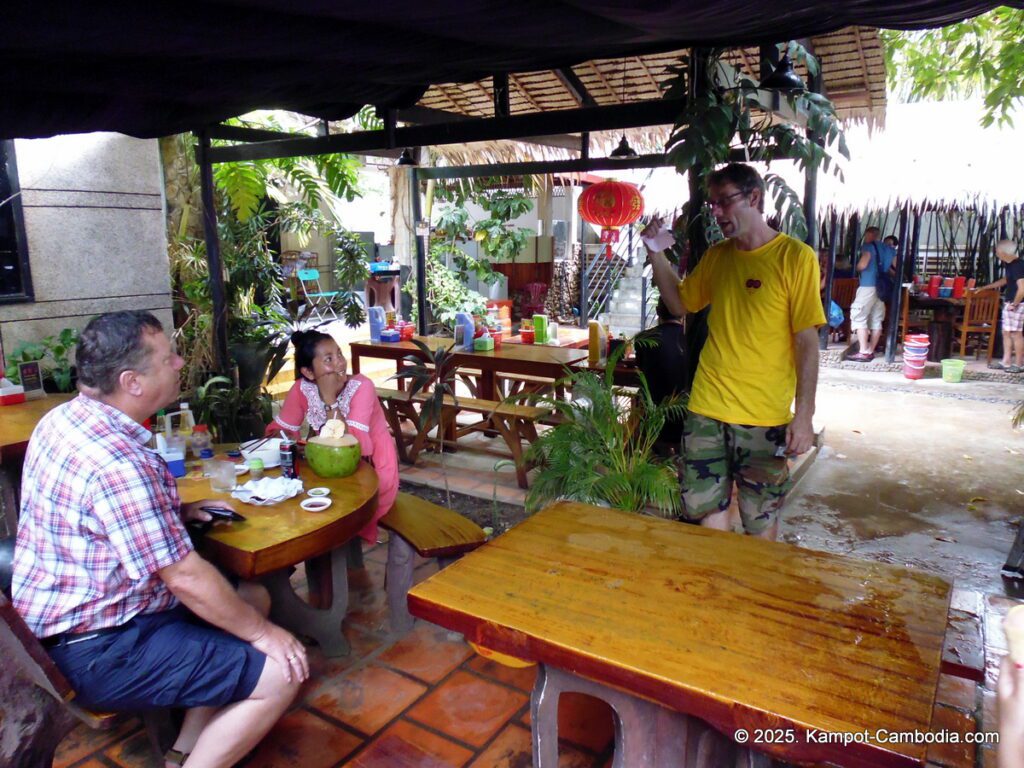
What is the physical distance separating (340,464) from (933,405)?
724 centimetres

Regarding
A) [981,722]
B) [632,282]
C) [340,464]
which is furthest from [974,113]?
[340,464]

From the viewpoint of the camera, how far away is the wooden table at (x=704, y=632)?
140 centimetres

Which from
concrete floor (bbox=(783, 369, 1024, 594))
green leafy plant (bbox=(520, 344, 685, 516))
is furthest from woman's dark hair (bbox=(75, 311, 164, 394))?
concrete floor (bbox=(783, 369, 1024, 594))

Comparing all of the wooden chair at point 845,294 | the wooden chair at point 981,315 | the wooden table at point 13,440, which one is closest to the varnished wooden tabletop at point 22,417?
the wooden table at point 13,440

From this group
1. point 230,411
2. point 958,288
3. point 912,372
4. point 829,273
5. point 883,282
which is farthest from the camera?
point 958,288

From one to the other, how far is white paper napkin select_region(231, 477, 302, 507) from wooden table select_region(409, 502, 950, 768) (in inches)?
35.9

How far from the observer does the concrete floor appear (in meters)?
4.14

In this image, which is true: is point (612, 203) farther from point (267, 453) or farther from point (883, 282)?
point (267, 453)

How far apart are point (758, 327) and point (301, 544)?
2.01 m

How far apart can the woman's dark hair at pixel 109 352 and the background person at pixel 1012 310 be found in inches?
410

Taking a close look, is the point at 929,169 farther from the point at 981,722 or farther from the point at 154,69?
the point at 154,69

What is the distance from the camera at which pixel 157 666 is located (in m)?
1.95

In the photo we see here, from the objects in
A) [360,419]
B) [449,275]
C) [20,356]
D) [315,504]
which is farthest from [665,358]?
[449,275]

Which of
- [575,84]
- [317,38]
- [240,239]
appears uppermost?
[575,84]
